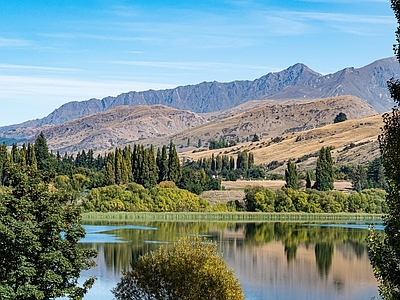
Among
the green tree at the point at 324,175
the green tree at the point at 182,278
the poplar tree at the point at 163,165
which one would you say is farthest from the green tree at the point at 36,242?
the green tree at the point at 324,175

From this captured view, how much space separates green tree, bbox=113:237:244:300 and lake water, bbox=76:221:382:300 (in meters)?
11.5

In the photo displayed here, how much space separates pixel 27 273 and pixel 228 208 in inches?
3984

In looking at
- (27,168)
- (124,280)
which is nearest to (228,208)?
(124,280)

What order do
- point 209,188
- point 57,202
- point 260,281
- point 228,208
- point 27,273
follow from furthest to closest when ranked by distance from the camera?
point 209,188, point 228,208, point 260,281, point 57,202, point 27,273

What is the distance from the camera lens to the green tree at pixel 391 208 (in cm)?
1945

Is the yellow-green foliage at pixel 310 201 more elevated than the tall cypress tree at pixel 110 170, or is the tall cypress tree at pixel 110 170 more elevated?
the tall cypress tree at pixel 110 170

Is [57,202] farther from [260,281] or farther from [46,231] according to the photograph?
[260,281]

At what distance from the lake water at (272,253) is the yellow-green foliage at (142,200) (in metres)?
12.9

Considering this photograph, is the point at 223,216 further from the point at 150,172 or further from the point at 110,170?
the point at 110,170

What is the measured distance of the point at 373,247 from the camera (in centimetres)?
2103

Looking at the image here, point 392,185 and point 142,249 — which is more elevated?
point 392,185

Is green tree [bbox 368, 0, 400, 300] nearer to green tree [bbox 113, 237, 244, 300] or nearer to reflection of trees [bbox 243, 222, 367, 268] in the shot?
green tree [bbox 113, 237, 244, 300]

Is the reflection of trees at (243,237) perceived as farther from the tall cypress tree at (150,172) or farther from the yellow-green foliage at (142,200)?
the tall cypress tree at (150,172)

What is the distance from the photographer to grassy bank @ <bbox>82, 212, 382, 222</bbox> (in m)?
113
